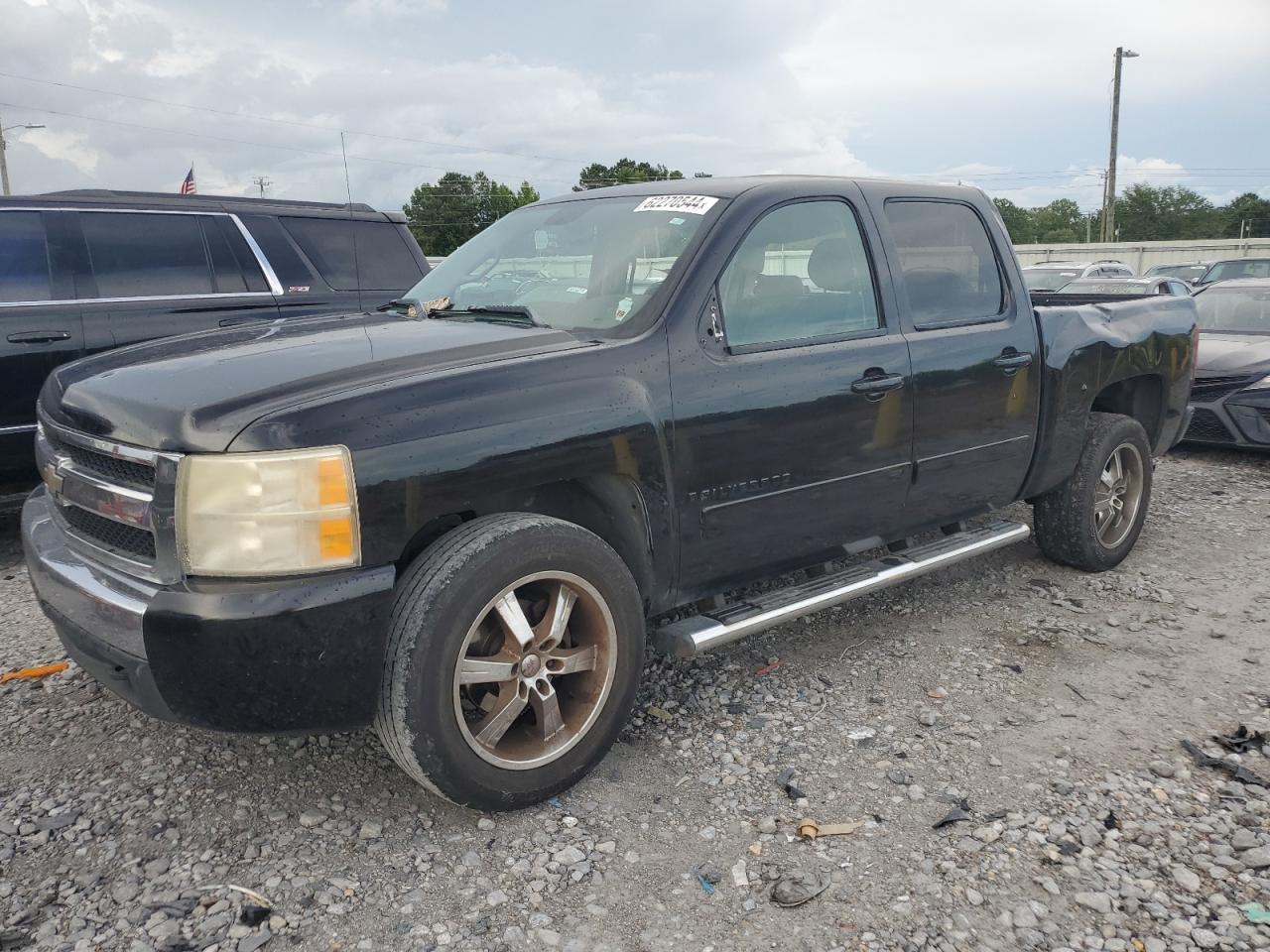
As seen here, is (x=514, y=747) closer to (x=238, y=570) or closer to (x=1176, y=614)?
(x=238, y=570)

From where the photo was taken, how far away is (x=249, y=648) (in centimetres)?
240

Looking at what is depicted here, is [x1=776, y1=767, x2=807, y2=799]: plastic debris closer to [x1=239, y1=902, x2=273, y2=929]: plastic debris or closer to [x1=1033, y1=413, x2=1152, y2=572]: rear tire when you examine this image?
[x1=239, y1=902, x2=273, y2=929]: plastic debris

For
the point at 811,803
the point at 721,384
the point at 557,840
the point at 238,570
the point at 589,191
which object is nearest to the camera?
the point at 238,570

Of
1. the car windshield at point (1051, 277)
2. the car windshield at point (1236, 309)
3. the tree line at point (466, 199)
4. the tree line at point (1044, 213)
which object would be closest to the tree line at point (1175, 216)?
the tree line at point (1044, 213)

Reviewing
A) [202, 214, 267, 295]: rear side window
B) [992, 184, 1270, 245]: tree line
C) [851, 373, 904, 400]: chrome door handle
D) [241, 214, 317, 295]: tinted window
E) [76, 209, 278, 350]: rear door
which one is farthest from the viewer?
[992, 184, 1270, 245]: tree line

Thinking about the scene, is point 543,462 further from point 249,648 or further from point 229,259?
point 229,259

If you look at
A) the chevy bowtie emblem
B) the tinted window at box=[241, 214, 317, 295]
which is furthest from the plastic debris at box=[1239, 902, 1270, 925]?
the tinted window at box=[241, 214, 317, 295]

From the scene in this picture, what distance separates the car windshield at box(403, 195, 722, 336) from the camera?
3303mm

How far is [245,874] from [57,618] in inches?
36.8

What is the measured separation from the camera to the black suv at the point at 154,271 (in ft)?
16.9

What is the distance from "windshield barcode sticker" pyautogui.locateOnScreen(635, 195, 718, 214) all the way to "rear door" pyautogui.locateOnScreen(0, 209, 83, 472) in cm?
345

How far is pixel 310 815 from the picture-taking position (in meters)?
2.88

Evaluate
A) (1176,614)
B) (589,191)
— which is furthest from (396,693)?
(1176,614)

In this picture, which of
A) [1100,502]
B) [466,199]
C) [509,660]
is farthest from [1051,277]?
[466,199]
